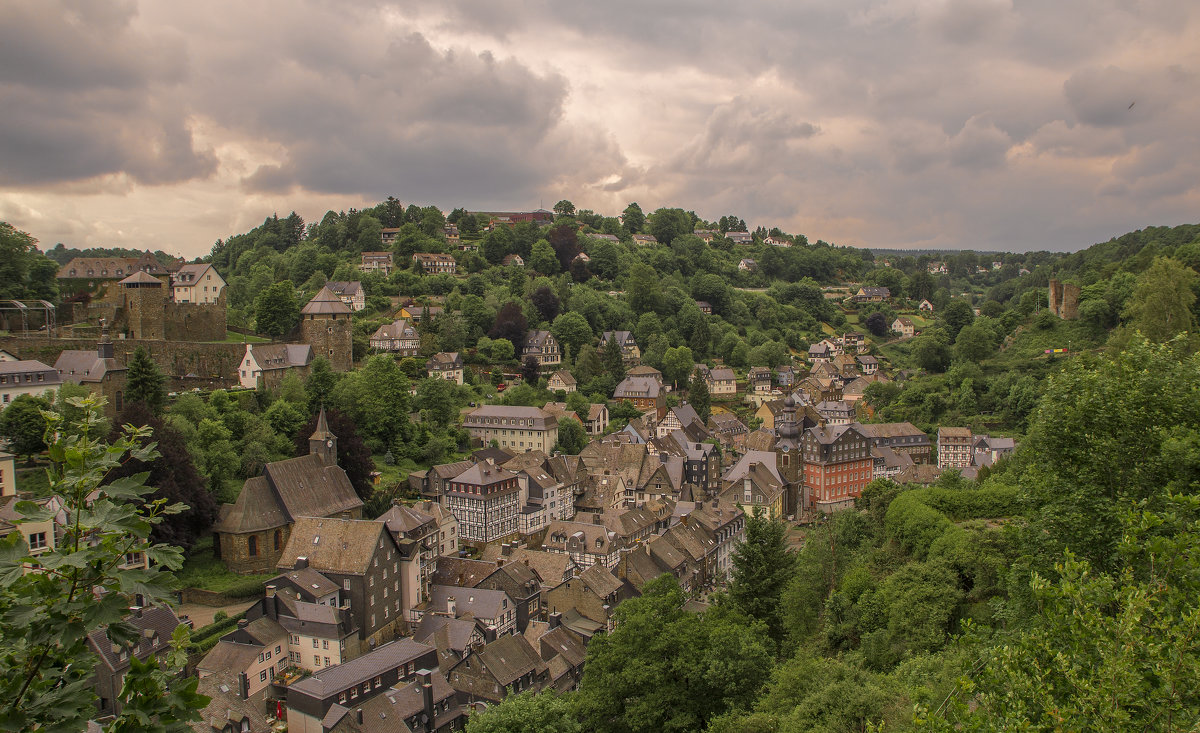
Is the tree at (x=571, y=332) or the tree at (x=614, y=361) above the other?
the tree at (x=571, y=332)

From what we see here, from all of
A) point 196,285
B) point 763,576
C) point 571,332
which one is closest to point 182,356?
point 196,285

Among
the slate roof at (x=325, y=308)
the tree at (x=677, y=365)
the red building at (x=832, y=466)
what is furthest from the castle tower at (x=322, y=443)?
the tree at (x=677, y=365)

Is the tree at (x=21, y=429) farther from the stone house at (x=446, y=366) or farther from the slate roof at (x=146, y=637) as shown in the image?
the stone house at (x=446, y=366)

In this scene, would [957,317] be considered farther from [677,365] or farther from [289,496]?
[289,496]

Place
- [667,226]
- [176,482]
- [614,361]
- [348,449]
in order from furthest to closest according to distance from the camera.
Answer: [667,226] < [614,361] < [348,449] < [176,482]

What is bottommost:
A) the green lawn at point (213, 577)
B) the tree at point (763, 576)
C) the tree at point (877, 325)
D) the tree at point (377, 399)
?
the green lawn at point (213, 577)
